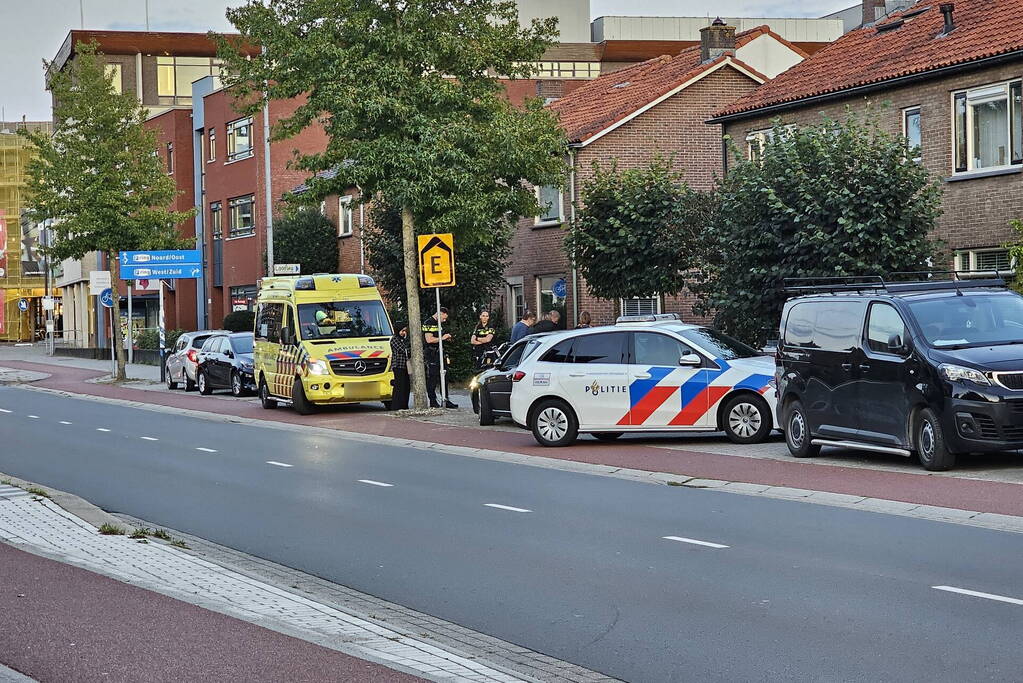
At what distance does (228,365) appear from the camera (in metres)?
34.2

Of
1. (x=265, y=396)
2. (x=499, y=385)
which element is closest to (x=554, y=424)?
(x=499, y=385)

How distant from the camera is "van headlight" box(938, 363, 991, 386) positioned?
1392cm

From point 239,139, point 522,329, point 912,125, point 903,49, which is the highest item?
point 239,139

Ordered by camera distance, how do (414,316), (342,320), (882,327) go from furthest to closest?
(342,320), (414,316), (882,327)

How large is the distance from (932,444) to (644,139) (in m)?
26.0

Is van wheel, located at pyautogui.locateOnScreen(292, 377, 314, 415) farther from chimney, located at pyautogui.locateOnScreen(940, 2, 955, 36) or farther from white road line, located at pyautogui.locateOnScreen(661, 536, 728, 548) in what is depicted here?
white road line, located at pyautogui.locateOnScreen(661, 536, 728, 548)

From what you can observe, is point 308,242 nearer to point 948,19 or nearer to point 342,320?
point 342,320

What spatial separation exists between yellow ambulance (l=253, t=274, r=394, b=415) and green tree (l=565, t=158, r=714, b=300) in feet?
17.9

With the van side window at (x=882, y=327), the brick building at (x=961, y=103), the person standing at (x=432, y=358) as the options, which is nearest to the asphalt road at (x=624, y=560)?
the van side window at (x=882, y=327)

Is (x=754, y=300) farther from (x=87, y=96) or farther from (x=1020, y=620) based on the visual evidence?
(x=87, y=96)

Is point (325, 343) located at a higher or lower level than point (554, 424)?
higher

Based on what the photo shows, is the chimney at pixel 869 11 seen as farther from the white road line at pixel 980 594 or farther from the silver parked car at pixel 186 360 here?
the white road line at pixel 980 594

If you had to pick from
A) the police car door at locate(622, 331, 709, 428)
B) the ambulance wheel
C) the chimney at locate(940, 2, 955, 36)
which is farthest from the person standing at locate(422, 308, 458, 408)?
the chimney at locate(940, 2, 955, 36)

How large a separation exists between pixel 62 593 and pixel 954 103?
72.5 ft
